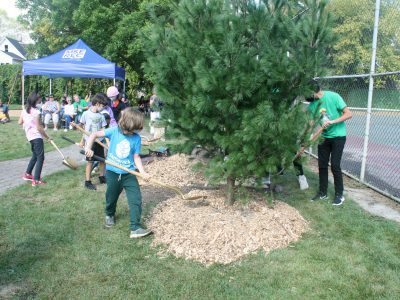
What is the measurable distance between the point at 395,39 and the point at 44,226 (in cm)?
Answer: 635

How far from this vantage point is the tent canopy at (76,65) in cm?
1477

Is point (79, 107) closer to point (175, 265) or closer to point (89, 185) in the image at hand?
point (89, 185)

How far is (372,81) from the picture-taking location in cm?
668

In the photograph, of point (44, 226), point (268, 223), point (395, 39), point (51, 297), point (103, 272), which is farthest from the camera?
point (395, 39)

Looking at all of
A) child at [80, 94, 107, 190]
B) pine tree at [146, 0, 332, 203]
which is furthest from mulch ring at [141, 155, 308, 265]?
child at [80, 94, 107, 190]

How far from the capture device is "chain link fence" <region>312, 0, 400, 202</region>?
265 inches

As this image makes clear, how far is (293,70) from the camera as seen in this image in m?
3.90

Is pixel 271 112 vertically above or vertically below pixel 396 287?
above

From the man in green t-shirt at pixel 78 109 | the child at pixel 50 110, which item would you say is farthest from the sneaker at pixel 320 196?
the child at pixel 50 110

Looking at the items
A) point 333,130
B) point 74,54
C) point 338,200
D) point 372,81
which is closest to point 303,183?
point 338,200

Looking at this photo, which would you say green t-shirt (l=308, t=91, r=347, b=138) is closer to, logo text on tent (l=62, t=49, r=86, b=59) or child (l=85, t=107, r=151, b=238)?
child (l=85, t=107, r=151, b=238)

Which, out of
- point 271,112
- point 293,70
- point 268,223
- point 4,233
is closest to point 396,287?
point 268,223

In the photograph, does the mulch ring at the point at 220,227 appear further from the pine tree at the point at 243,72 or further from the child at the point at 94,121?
the child at the point at 94,121

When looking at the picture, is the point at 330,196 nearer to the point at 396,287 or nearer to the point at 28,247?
the point at 396,287
